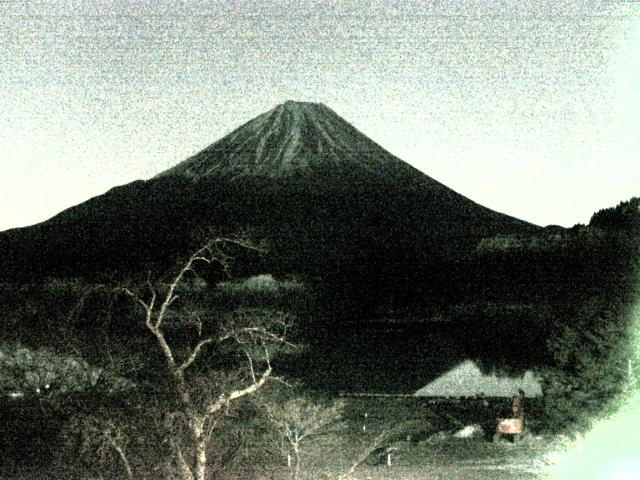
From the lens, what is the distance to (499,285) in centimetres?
6166

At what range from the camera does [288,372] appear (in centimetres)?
4000

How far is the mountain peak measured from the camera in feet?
393

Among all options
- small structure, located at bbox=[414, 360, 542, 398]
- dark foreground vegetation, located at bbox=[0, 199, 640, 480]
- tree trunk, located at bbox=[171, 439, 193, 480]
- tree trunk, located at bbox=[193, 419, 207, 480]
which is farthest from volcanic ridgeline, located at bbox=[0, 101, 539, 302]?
tree trunk, located at bbox=[193, 419, 207, 480]

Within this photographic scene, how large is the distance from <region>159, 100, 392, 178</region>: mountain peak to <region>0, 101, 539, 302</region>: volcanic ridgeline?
0.18 metres

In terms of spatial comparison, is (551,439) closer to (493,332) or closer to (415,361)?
(415,361)

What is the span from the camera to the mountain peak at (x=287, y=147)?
393 feet

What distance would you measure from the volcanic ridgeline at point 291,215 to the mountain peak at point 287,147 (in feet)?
0.58

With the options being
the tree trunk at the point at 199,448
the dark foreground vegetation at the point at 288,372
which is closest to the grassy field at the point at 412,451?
the dark foreground vegetation at the point at 288,372

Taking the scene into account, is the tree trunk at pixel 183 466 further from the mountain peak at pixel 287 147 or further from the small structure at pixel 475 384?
the mountain peak at pixel 287 147

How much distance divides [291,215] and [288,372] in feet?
230

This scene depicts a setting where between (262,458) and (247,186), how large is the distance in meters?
93.5

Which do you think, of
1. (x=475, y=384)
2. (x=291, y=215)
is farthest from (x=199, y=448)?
(x=291, y=215)

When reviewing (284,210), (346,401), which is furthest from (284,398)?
(284,210)

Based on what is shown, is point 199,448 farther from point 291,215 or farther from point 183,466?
point 291,215
